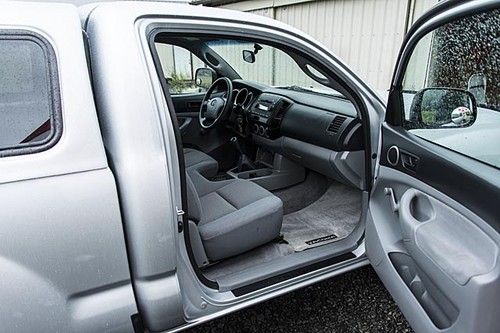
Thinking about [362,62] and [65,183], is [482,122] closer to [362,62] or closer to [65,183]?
[65,183]

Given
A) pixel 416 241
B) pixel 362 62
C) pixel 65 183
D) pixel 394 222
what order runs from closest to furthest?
pixel 65 183, pixel 416 241, pixel 394 222, pixel 362 62

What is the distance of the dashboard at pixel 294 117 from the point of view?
2422 millimetres

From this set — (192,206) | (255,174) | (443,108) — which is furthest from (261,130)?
(443,108)

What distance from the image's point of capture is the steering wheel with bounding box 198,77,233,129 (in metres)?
3.40

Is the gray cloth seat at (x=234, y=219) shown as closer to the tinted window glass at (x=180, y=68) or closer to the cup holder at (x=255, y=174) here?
the cup holder at (x=255, y=174)

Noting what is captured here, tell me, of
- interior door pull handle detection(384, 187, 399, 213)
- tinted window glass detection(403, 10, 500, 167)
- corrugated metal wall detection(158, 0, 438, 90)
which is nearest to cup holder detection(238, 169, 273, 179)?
corrugated metal wall detection(158, 0, 438, 90)

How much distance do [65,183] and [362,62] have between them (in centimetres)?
536

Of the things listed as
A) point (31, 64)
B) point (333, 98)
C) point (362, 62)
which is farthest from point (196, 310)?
point (362, 62)

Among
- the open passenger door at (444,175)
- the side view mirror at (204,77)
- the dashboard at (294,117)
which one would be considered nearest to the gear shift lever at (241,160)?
the dashboard at (294,117)

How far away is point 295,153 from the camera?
3002 millimetres

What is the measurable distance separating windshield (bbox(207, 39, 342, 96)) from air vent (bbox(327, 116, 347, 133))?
602 mm

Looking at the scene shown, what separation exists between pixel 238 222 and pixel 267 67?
250cm

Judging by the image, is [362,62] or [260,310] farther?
[362,62]

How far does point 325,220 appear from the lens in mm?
2654
